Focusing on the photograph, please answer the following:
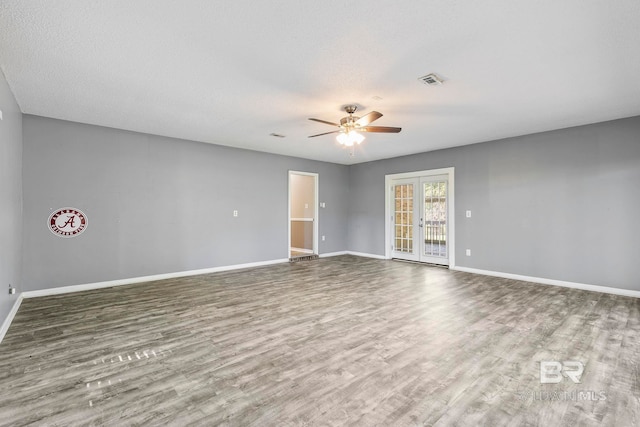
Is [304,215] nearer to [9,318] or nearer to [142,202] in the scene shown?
[142,202]

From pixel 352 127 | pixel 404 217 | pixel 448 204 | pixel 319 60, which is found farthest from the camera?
pixel 404 217

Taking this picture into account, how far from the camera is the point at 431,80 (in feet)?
10.2

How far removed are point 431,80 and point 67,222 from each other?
5.38m

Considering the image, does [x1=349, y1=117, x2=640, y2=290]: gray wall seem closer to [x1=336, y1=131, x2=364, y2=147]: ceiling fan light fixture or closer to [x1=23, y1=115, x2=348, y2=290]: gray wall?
[x1=336, y1=131, x2=364, y2=147]: ceiling fan light fixture

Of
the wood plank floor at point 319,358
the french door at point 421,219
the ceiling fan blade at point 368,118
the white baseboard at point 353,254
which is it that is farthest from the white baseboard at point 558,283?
the ceiling fan blade at point 368,118

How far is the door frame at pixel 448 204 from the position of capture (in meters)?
6.26

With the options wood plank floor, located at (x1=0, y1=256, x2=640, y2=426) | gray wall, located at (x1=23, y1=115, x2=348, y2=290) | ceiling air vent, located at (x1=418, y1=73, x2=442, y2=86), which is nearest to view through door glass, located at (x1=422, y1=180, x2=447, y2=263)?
wood plank floor, located at (x1=0, y1=256, x2=640, y2=426)

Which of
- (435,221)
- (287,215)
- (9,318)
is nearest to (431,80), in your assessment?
(435,221)

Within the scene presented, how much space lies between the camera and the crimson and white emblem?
4.38 meters

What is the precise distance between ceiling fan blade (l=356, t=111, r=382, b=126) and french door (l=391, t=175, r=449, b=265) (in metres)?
3.43

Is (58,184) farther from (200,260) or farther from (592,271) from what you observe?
(592,271)

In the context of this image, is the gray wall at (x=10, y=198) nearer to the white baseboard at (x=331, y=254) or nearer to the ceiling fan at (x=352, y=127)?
the ceiling fan at (x=352, y=127)

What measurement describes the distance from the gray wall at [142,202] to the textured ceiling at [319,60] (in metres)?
0.58

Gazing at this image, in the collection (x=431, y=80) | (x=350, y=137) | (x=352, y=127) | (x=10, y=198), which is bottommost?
(x=10, y=198)
